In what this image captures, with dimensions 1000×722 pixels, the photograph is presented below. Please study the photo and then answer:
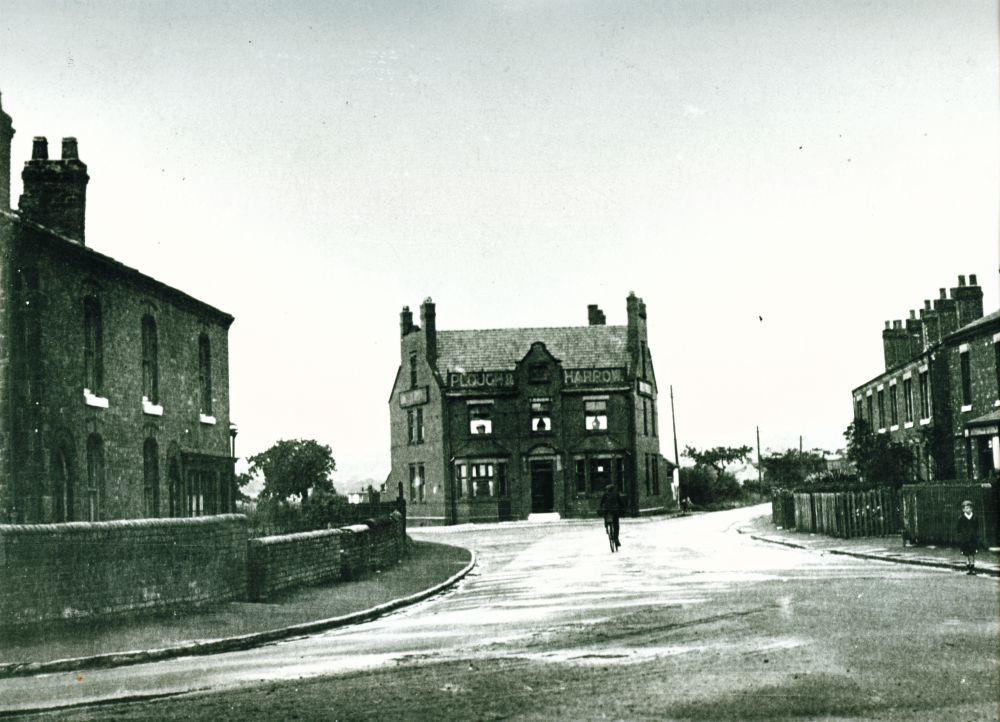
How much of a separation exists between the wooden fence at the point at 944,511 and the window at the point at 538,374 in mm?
33874

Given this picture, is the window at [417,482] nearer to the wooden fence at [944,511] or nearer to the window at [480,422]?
the window at [480,422]

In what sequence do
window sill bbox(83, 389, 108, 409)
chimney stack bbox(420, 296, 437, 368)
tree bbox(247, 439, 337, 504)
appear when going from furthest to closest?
1. tree bbox(247, 439, 337, 504)
2. chimney stack bbox(420, 296, 437, 368)
3. window sill bbox(83, 389, 108, 409)

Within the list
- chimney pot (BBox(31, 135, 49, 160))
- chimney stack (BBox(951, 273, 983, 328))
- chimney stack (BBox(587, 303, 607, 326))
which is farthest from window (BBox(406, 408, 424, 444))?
chimney pot (BBox(31, 135, 49, 160))

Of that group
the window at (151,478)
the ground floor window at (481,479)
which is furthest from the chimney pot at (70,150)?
the ground floor window at (481,479)

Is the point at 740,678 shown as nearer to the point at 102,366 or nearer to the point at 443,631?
the point at 443,631

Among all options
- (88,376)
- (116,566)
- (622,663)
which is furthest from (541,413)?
(622,663)

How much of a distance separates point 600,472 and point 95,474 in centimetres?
3820

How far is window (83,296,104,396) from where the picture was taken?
881 inches

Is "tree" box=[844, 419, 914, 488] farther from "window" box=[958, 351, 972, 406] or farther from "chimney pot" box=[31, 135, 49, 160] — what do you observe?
"chimney pot" box=[31, 135, 49, 160]

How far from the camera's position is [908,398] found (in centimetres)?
4181

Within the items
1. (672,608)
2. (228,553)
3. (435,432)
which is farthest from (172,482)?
(435,432)

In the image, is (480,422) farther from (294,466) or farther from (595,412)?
(294,466)

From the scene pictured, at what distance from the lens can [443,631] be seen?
1275 cm

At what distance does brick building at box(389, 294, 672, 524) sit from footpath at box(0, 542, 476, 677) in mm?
38616
